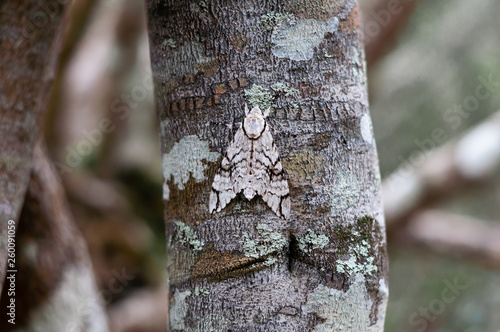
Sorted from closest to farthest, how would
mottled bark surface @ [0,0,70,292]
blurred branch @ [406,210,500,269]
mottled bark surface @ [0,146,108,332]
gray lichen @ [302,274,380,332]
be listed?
gray lichen @ [302,274,380,332]
mottled bark surface @ [0,0,70,292]
mottled bark surface @ [0,146,108,332]
blurred branch @ [406,210,500,269]

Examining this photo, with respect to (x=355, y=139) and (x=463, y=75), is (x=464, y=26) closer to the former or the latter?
(x=463, y=75)

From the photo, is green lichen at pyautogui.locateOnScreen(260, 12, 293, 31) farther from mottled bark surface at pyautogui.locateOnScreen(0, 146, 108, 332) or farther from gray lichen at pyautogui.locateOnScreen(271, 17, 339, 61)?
mottled bark surface at pyautogui.locateOnScreen(0, 146, 108, 332)

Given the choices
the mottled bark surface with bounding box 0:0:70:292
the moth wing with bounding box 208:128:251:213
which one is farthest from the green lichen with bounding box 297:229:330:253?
the mottled bark surface with bounding box 0:0:70:292

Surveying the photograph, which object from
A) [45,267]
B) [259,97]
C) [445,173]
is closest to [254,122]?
[259,97]

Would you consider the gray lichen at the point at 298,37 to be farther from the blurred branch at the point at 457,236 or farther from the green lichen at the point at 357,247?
the blurred branch at the point at 457,236

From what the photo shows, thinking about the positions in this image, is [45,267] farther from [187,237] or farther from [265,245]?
[265,245]

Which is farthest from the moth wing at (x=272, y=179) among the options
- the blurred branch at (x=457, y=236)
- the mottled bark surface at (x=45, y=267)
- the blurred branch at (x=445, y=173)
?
the blurred branch at (x=457, y=236)

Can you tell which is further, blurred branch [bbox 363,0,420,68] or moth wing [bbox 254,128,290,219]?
blurred branch [bbox 363,0,420,68]
